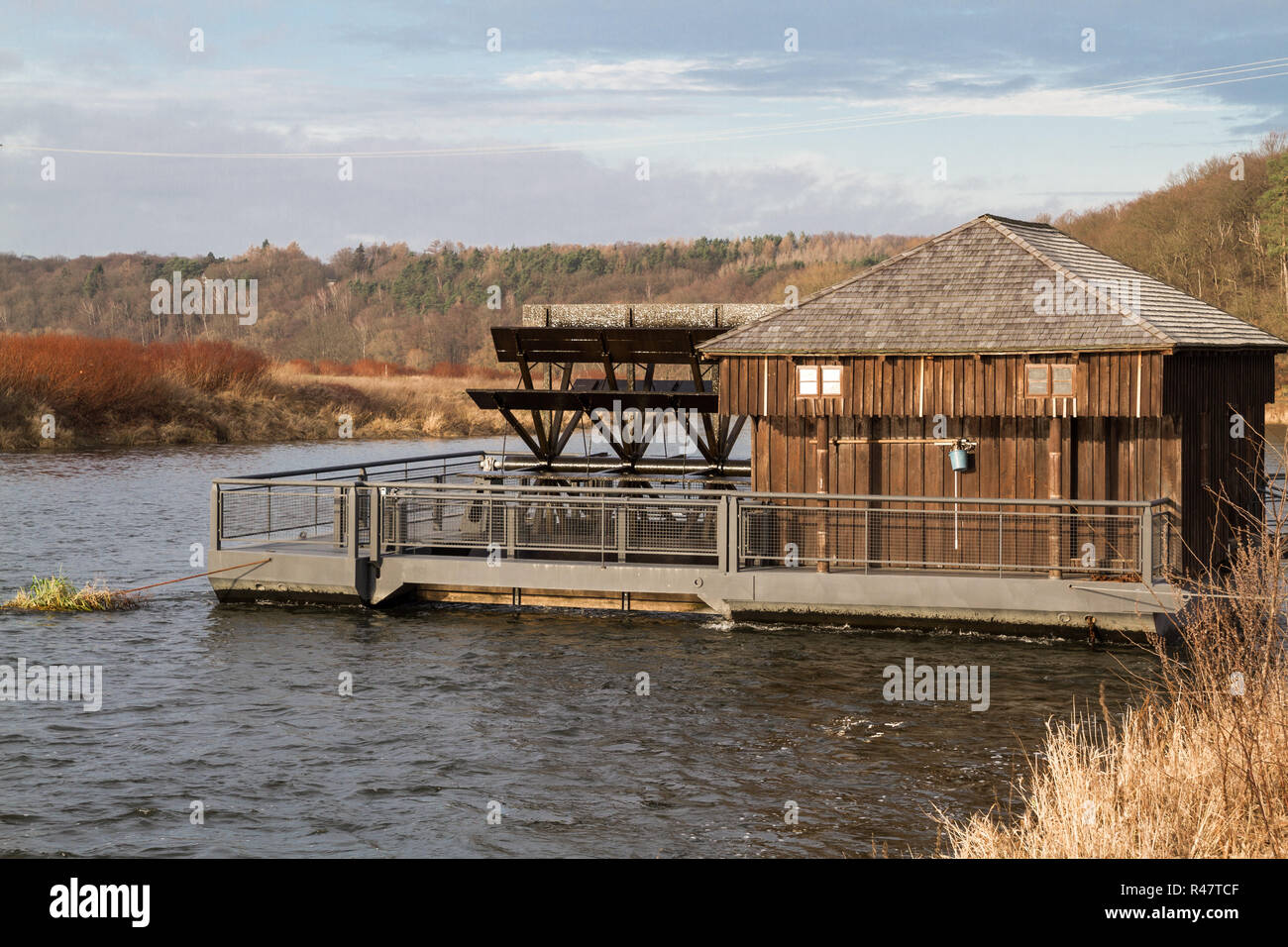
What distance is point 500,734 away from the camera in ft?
54.7

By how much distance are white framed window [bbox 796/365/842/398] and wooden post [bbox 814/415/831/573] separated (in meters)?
0.42

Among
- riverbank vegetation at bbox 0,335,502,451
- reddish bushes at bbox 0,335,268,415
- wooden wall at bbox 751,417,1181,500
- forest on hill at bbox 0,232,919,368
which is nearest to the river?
wooden wall at bbox 751,417,1181,500

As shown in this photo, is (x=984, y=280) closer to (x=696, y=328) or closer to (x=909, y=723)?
(x=696, y=328)

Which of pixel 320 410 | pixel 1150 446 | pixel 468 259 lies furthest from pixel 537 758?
pixel 468 259

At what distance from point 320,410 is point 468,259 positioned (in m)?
95.3

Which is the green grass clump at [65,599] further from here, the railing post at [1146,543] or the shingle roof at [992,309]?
the railing post at [1146,543]

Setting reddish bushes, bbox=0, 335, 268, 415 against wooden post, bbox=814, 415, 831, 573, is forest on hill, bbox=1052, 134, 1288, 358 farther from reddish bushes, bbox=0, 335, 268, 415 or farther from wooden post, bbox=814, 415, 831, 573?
wooden post, bbox=814, 415, 831, 573

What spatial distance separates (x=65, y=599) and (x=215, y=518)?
3481 millimetres

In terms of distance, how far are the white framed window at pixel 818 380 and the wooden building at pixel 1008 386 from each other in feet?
0.08

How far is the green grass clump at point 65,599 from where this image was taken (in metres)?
25.1

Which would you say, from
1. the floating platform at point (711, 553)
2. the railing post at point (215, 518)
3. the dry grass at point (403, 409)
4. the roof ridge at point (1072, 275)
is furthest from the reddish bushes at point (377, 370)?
the roof ridge at point (1072, 275)

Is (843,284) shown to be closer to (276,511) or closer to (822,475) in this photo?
(822,475)

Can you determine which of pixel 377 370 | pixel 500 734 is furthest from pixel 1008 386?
pixel 377 370

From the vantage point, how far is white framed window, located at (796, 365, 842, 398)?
72.9ft
